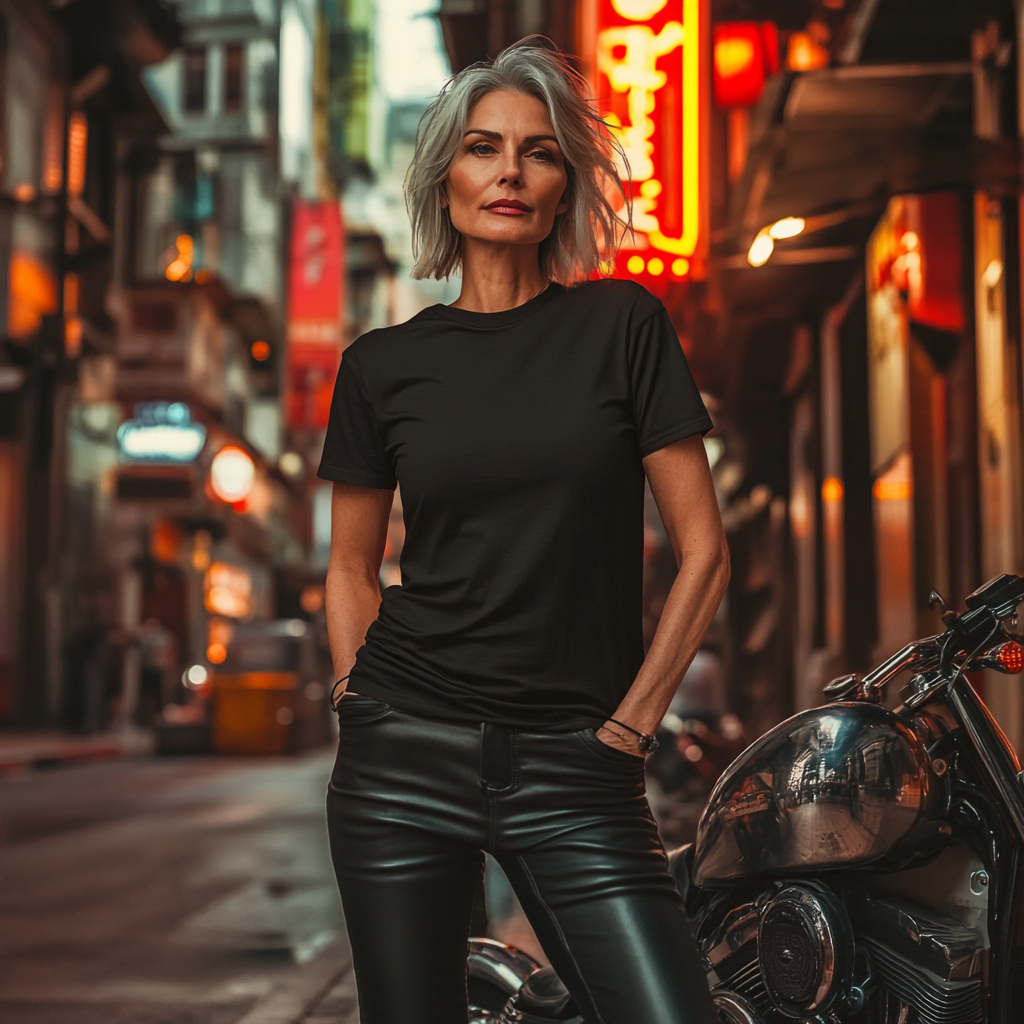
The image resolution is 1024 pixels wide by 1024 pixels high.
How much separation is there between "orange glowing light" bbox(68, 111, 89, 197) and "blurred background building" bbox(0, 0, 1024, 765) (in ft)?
0.44

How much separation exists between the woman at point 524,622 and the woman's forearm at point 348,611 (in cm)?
6

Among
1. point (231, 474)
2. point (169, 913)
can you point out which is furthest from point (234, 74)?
point (169, 913)

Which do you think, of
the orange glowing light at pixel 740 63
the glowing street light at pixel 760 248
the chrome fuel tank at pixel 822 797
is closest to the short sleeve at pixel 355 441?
the chrome fuel tank at pixel 822 797

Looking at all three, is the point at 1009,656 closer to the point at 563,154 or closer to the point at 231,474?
the point at 563,154

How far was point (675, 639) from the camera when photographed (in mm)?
1901

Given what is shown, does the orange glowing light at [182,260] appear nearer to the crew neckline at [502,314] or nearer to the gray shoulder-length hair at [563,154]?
the gray shoulder-length hair at [563,154]

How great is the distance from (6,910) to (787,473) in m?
12.5

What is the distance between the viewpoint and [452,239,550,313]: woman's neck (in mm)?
2162

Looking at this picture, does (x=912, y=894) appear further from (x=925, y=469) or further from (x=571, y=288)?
(x=925, y=469)

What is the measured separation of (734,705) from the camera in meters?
20.1

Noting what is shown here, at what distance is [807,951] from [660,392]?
1.21 m

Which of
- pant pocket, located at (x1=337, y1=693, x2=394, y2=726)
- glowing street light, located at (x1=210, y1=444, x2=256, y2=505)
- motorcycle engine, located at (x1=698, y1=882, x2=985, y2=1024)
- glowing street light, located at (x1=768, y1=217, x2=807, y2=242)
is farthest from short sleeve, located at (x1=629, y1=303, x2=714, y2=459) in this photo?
glowing street light, located at (x1=210, y1=444, x2=256, y2=505)

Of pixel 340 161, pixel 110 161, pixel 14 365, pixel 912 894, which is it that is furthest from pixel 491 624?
pixel 340 161

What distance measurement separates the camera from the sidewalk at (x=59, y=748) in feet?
56.4
